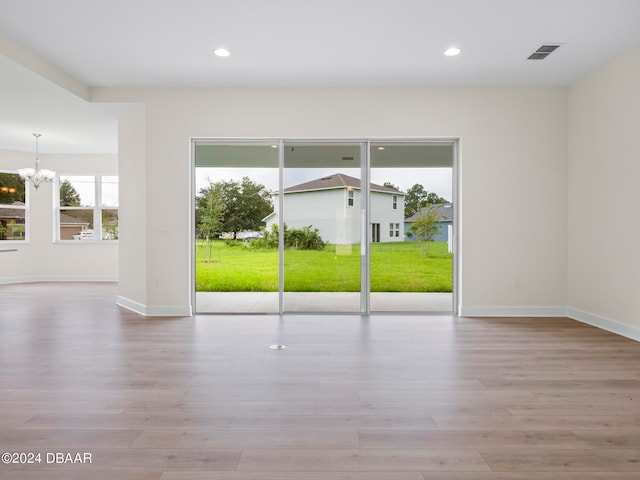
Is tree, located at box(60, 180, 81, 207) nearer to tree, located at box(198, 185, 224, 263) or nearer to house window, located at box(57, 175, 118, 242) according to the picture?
A: house window, located at box(57, 175, 118, 242)

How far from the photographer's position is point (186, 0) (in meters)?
3.31

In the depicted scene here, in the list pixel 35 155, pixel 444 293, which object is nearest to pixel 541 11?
pixel 444 293

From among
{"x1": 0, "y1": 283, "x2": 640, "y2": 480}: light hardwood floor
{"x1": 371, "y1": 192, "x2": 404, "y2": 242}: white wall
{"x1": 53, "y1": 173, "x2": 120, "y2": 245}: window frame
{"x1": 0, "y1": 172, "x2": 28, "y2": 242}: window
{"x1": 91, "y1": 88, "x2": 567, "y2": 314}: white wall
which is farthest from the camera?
{"x1": 53, "y1": 173, "x2": 120, "y2": 245}: window frame

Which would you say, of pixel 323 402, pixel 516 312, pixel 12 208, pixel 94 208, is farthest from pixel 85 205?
pixel 516 312

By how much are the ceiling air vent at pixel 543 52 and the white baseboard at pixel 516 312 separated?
3.03 metres

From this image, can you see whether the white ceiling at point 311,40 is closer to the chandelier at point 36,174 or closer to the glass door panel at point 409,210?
the glass door panel at point 409,210

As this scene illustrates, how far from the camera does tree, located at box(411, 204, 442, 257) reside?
17.7 ft

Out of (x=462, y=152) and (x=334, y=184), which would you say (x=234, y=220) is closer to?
(x=334, y=184)

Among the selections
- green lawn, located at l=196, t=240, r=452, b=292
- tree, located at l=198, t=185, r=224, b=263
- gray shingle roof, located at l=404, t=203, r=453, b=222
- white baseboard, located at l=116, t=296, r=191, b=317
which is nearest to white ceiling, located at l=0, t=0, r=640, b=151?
tree, located at l=198, t=185, r=224, b=263

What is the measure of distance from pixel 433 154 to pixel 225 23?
3112mm

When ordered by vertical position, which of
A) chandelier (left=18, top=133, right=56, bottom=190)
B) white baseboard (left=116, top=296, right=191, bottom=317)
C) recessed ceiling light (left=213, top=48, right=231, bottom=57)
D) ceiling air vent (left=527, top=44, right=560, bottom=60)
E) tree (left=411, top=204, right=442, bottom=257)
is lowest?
white baseboard (left=116, top=296, right=191, bottom=317)

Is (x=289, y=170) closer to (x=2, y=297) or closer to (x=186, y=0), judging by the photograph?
(x=186, y=0)

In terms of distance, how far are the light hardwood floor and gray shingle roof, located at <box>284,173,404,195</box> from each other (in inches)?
76.1

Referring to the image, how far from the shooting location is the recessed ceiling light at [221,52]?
13.7 feet
